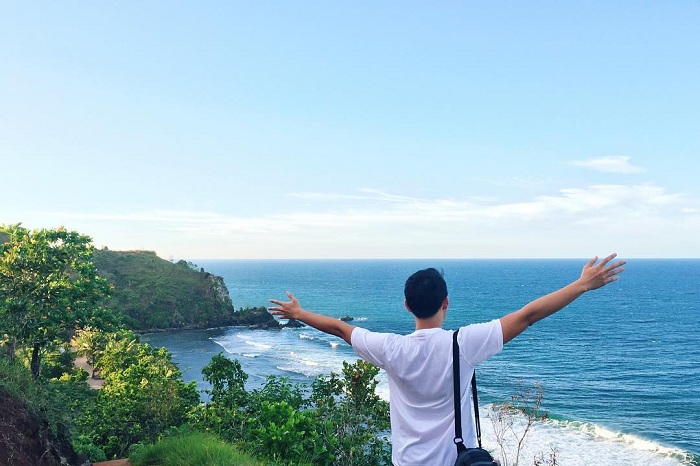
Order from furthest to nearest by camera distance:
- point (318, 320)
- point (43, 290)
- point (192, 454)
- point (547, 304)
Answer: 1. point (43, 290)
2. point (192, 454)
3. point (318, 320)
4. point (547, 304)

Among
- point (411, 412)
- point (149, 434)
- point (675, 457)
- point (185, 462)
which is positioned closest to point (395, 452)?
point (411, 412)

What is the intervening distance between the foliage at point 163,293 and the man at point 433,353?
70.1m

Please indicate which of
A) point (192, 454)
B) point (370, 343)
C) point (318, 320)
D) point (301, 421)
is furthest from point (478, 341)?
point (301, 421)

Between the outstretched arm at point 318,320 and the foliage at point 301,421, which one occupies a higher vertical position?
the outstretched arm at point 318,320

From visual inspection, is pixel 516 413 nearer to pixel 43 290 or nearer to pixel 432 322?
pixel 432 322

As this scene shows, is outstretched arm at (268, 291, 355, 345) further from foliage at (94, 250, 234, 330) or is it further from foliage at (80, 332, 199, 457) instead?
foliage at (94, 250, 234, 330)

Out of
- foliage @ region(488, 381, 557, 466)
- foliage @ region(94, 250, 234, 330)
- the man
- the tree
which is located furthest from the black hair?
foliage @ region(94, 250, 234, 330)

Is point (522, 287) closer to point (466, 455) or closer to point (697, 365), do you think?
point (697, 365)

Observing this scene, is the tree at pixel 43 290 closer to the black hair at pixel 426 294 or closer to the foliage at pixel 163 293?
the black hair at pixel 426 294

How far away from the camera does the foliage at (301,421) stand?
8500 millimetres

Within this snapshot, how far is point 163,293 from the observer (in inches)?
2953

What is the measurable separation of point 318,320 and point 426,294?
1.96 feet

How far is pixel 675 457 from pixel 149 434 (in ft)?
79.7

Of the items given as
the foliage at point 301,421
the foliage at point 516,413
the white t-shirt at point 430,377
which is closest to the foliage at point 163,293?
the foliage at point 516,413
